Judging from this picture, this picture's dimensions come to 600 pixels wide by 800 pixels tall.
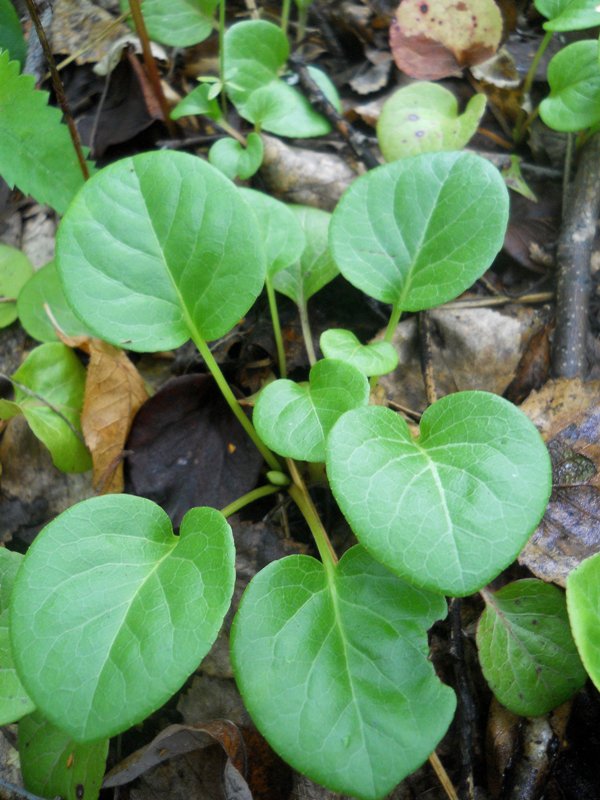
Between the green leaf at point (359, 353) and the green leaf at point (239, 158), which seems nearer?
the green leaf at point (359, 353)

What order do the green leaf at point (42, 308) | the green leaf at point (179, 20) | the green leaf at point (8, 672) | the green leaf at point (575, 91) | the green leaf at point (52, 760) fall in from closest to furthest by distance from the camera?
1. the green leaf at point (8, 672)
2. the green leaf at point (52, 760)
3. the green leaf at point (575, 91)
4. the green leaf at point (42, 308)
5. the green leaf at point (179, 20)

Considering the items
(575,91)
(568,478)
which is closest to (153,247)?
(568,478)

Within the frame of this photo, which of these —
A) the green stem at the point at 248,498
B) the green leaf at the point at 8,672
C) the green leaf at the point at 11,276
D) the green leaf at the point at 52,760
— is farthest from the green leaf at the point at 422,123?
the green leaf at the point at 52,760

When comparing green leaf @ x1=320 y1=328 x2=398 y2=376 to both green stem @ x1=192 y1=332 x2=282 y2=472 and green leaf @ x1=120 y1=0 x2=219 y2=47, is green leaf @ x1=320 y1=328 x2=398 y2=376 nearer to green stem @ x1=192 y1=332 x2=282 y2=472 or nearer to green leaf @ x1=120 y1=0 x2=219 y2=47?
green stem @ x1=192 y1=332 x2=282 y2=472

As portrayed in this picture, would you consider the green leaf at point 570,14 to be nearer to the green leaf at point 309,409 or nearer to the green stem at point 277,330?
the green stem at point 277,330

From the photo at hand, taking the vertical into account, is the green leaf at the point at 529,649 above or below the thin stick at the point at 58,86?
below

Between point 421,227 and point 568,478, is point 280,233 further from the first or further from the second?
point 568,478

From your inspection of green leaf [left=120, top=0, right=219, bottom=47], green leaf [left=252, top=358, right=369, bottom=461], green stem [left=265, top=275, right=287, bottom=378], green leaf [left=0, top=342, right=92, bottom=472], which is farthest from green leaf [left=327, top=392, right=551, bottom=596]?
green leaf [left=120, top=0, right=219, bottom=47]
